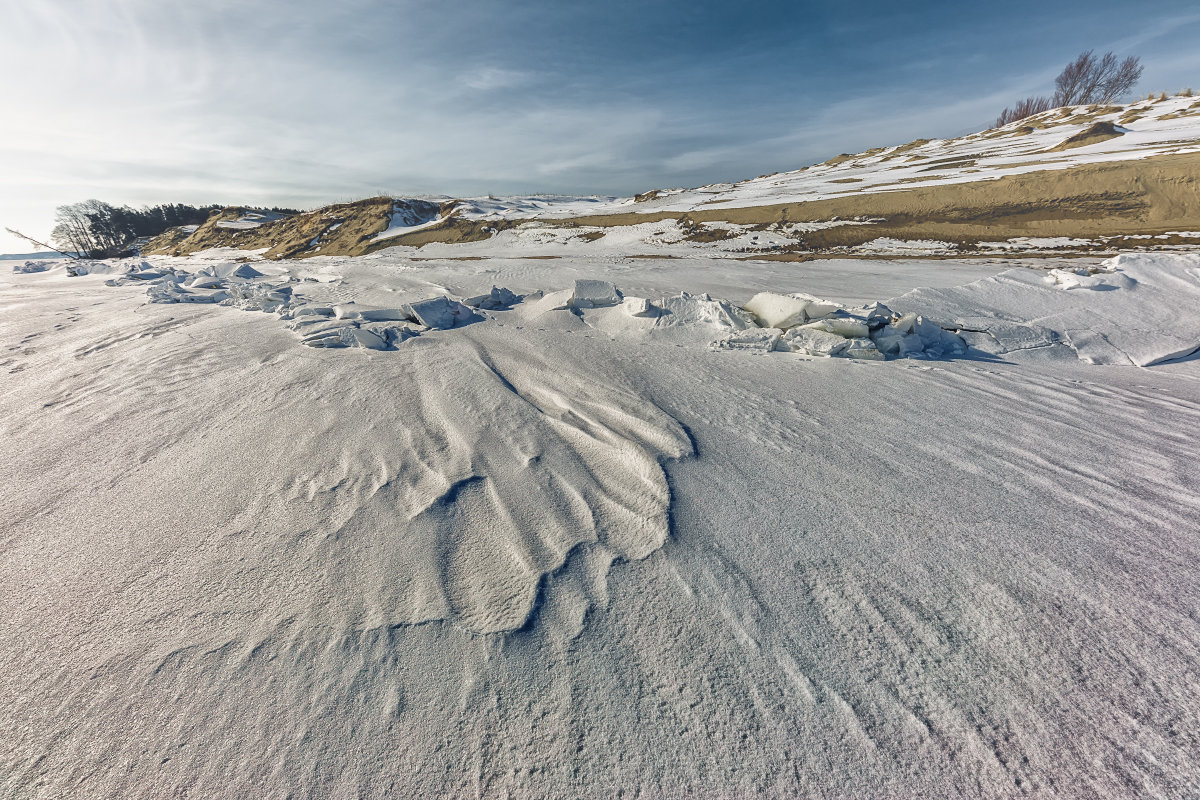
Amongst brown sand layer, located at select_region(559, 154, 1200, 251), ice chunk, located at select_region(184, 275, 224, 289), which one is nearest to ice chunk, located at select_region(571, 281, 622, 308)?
ice chunk, located at select_region(184, 275, 224, 289)

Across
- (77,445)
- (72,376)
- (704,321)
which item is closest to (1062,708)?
(704,321)

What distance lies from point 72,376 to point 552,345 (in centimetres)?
405

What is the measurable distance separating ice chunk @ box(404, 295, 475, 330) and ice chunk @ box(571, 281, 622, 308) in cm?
132

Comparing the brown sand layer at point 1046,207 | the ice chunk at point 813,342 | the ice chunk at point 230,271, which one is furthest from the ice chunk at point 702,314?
the brown sand layer at point 1046,207

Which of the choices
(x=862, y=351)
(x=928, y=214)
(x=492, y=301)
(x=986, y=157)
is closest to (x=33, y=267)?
(x=492, y=301)

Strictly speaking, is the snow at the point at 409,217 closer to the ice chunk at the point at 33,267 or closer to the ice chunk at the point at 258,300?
the ice chunk at the point at 33,267

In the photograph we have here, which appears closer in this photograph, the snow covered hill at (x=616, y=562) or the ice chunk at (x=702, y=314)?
the snow covered hill at (x=616, y=562)

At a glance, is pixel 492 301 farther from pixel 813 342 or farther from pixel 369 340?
pixel 813 342

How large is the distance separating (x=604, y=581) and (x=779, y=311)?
3.57 m

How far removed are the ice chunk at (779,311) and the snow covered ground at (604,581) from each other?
2.45 feet

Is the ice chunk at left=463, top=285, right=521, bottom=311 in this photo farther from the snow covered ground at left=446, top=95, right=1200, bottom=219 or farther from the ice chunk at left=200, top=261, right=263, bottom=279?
the snow covered ground at left=446, top=95, right=1200, bottom=219

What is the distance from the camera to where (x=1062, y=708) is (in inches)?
48.4

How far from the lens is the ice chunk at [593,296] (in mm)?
5359

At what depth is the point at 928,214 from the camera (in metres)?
14.3
